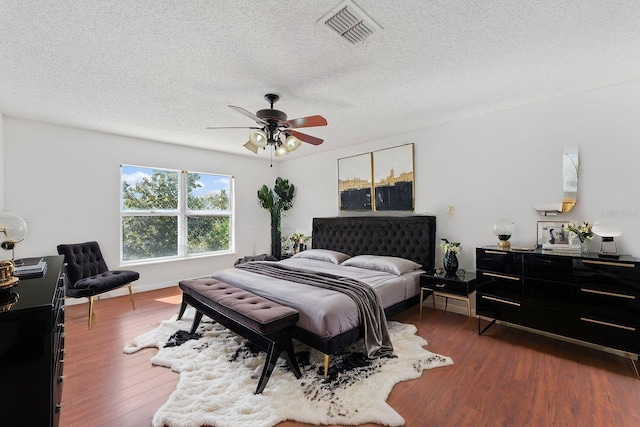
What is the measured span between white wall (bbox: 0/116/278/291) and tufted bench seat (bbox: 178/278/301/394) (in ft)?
8.79

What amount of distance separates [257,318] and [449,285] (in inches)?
93.9

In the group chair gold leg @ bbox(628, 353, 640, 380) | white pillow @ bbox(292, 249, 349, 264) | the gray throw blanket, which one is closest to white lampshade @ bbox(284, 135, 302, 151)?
→ the gray throw blanket

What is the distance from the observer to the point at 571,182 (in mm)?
3066

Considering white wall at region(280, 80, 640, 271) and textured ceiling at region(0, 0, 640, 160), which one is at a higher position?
textured ceiling at region(0, 0, 640, 160)

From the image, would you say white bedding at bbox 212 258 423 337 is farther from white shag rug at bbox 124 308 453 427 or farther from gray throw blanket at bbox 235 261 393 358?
white shag rug at bbox 124 308 453 427

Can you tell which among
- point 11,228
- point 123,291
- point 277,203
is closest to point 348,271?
point 277,203

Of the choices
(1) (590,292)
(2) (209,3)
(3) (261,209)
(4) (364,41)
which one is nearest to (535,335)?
(1) (590,292)

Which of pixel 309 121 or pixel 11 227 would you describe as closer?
pixel 11 227

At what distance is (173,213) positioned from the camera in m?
5.28

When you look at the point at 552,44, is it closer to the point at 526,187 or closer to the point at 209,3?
the point at 526,187

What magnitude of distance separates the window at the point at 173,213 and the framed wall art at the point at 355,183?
2.47 m

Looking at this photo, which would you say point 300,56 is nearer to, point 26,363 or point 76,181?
point 26,363

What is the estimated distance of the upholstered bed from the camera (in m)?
2.41

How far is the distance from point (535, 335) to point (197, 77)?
453 centimetres
